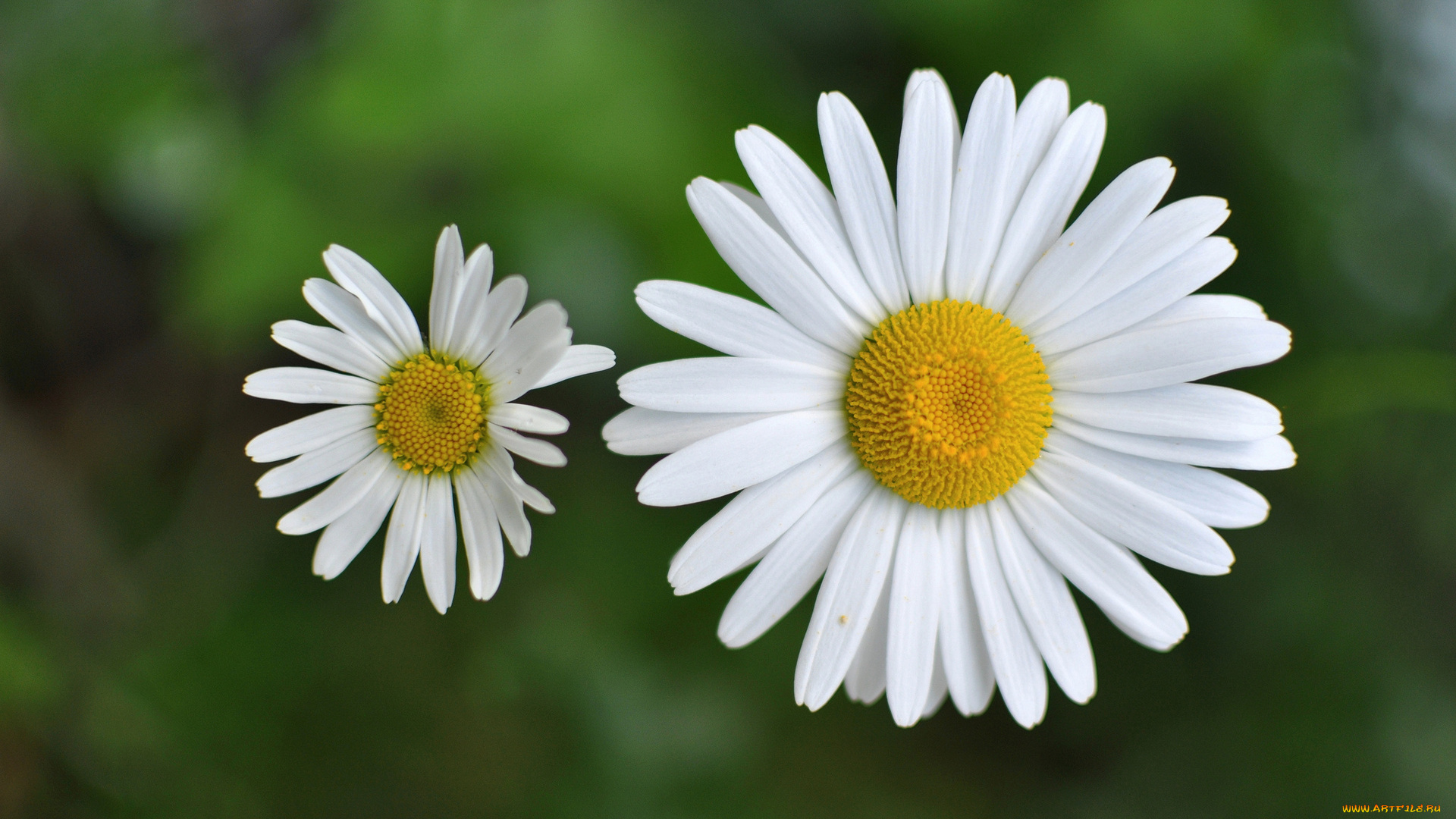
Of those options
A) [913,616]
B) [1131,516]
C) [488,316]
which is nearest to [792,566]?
[913,616]

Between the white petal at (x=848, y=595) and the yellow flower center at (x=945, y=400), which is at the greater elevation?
the yellow flower center at (x=945, y=400)

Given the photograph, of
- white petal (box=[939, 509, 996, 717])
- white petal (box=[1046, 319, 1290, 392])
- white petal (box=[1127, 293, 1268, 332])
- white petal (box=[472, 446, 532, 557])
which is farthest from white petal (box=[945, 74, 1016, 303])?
white petal (box=[472, 446, 532, 557])

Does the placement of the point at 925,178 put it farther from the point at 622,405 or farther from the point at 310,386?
the point at 622,405

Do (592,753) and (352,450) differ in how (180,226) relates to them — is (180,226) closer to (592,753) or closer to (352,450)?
(352,450)

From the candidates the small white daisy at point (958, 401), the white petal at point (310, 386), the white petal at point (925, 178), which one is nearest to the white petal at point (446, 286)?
the white petal at point (310, 386)

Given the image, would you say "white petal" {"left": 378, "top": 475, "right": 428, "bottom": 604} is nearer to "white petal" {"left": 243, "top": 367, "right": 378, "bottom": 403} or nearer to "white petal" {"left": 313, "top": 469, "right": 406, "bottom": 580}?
"white petal" {"left": 313, "top": 469, "right": 406, "bottom": 580}

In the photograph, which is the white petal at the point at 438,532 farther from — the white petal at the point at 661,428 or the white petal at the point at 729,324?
the white petal at the point at 729,324
